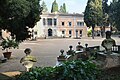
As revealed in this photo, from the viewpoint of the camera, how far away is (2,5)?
1494 centimetres

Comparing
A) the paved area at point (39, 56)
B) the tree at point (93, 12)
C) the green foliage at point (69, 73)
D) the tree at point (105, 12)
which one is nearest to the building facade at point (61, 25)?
the tree at point (105, 12)

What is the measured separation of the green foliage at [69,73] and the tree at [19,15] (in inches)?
Result: 314

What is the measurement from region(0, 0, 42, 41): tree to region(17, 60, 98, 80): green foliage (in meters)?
7.96

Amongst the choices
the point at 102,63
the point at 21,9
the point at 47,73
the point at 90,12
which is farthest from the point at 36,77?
the point at 90,12

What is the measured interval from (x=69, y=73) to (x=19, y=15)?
32.2 ft

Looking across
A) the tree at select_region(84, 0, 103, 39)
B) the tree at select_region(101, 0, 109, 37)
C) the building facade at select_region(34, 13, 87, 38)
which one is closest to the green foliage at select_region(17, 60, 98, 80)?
the tree at select_region(84, 0, 103, 39)

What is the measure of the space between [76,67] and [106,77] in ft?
9.99

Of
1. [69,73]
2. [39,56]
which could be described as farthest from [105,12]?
[69,73]

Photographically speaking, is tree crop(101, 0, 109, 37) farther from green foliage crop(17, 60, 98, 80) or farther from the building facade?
green foliage crop(17, 60, 98, 80)

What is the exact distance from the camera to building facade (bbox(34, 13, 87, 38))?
84.8m

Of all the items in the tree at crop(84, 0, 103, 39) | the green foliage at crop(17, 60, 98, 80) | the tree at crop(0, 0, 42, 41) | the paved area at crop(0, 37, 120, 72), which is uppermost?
the tree at crop(84, 0, 103, 39)

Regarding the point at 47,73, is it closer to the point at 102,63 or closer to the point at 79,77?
the point at 79,77

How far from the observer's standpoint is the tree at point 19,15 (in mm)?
15453

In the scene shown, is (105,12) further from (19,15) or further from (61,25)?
(19,15)
